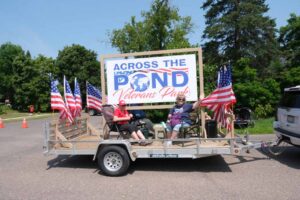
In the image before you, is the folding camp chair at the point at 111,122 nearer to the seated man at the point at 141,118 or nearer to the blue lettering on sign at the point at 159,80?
the seated man at the point at 141,118

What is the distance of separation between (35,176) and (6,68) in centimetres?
5308

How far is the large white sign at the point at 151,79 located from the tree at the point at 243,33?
21.1 metres

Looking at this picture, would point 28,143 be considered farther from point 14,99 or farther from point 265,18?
point 14,99

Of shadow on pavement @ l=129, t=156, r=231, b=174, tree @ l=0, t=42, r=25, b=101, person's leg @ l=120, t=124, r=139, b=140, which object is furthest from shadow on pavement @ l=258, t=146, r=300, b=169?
tree @ l=0, t=42, r=25, b=101

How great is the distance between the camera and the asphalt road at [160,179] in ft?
17.7

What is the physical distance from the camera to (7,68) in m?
54.7

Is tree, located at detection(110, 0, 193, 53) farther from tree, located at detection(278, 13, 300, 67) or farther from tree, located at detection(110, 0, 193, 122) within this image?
tree, located at detection(278, 13, 300, 67)

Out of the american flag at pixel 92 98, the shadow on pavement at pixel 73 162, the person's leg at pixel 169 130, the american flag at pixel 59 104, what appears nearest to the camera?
the person's leg at pixel 169 130

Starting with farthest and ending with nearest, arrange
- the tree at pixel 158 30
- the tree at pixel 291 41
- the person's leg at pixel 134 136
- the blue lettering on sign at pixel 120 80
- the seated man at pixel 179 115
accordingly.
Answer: the tree at pixel 291 41, the tree at pixel 158 30, the blue lettering on sign at pixel 120 80, the seated man at pixel 179 115, the person's leg at pixel 134 136

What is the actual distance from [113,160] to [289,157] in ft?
15.1

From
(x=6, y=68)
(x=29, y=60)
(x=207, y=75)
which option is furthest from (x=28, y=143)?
(x=6, y=68)

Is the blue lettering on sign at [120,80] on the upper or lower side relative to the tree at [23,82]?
lower

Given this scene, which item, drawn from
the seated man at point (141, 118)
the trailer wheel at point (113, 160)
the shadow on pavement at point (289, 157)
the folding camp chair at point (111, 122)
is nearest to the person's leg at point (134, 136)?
the folding camp chair at point (111, 122)

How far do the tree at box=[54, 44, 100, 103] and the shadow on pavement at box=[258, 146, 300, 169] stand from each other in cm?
3911
